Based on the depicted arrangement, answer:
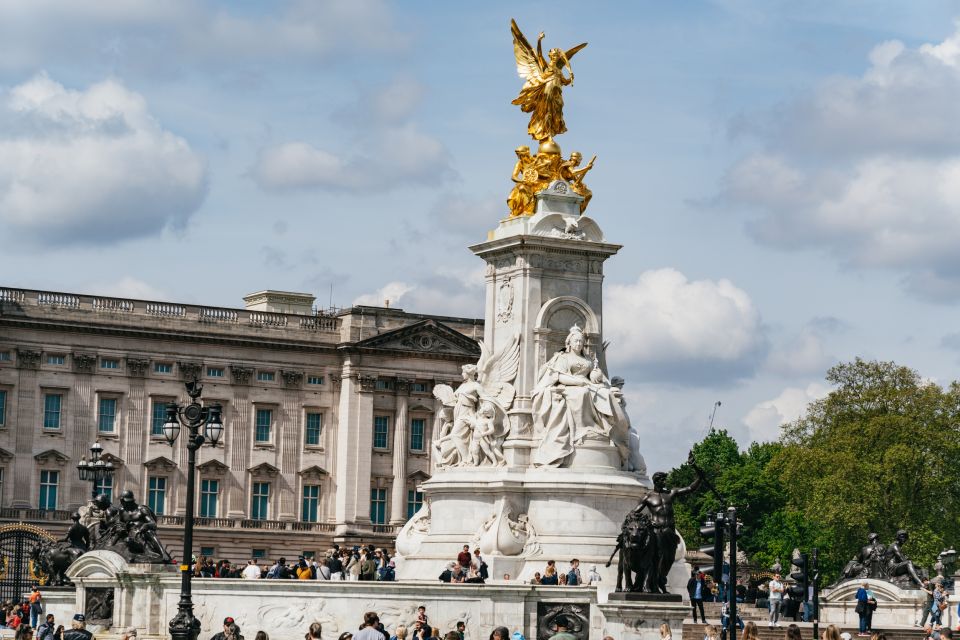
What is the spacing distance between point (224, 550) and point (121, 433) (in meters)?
7.34

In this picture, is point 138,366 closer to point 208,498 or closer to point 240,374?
point 240,374

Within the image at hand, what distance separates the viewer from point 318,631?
30938mm

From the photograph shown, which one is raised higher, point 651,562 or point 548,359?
point 548,359

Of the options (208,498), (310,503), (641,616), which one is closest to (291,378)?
(310,503)

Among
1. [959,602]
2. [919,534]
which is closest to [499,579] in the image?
[959,602]

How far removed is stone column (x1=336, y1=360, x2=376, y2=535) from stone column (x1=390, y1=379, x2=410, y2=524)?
1.33m

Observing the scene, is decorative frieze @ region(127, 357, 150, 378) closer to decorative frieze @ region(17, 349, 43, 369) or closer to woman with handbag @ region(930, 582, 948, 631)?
decorative frieze @ region(17, 349, 43, 369)

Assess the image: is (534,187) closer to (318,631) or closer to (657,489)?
(657,489)

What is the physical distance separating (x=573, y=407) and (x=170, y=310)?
6035 centimetres

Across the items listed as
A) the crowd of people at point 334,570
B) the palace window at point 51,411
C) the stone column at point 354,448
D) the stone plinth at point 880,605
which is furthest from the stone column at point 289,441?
the stone plinth at point 880,605

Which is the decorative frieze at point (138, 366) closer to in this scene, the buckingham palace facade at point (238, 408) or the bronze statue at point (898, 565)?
the buckingham palace facade at point (238, 408)

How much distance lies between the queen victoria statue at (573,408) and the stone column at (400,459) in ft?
197

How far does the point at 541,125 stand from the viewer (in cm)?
5081

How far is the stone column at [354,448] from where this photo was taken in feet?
350
